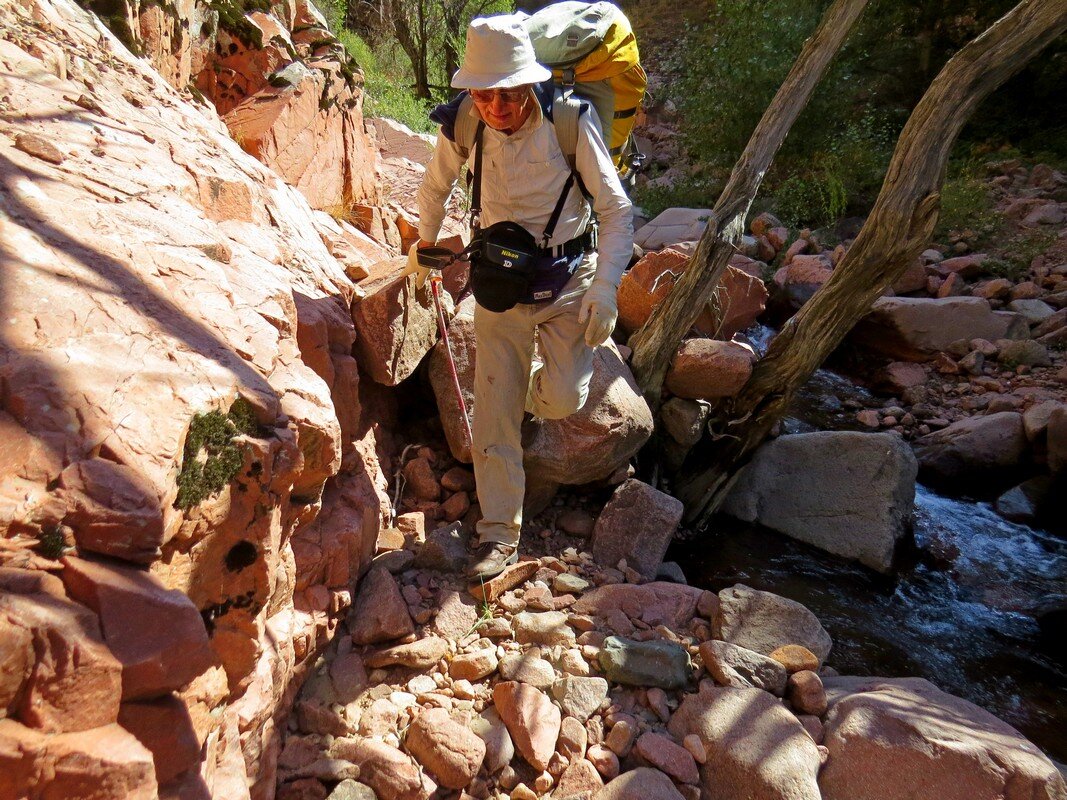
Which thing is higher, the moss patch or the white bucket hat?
the white bucket hat

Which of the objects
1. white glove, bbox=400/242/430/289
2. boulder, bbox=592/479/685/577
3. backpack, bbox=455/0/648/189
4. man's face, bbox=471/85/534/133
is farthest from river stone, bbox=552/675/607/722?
man's face, bbox=471/85/534/133

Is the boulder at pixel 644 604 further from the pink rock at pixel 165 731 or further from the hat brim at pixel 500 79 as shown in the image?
the hat brim at pixel 500 79

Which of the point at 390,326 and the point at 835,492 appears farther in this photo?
the point at 835,492

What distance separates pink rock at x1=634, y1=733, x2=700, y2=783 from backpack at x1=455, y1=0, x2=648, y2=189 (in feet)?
7.11

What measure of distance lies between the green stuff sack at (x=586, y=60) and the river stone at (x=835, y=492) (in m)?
2.95

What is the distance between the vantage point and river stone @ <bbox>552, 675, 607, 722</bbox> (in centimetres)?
256

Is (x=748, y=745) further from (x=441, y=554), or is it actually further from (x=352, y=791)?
(x=441, y=554)

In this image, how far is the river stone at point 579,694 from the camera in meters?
2.56

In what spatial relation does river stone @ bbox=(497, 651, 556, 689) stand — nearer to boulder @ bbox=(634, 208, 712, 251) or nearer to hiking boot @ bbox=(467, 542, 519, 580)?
hiking boot @ bbox=(467, 542, 519, 580)

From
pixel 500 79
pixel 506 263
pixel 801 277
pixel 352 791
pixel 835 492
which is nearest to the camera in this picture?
pixel 352 791

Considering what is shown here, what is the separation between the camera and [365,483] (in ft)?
9.95

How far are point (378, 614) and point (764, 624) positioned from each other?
1.70 m

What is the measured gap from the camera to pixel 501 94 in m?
2.56

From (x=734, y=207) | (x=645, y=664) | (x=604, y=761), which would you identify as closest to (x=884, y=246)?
(x=734, y=207)
